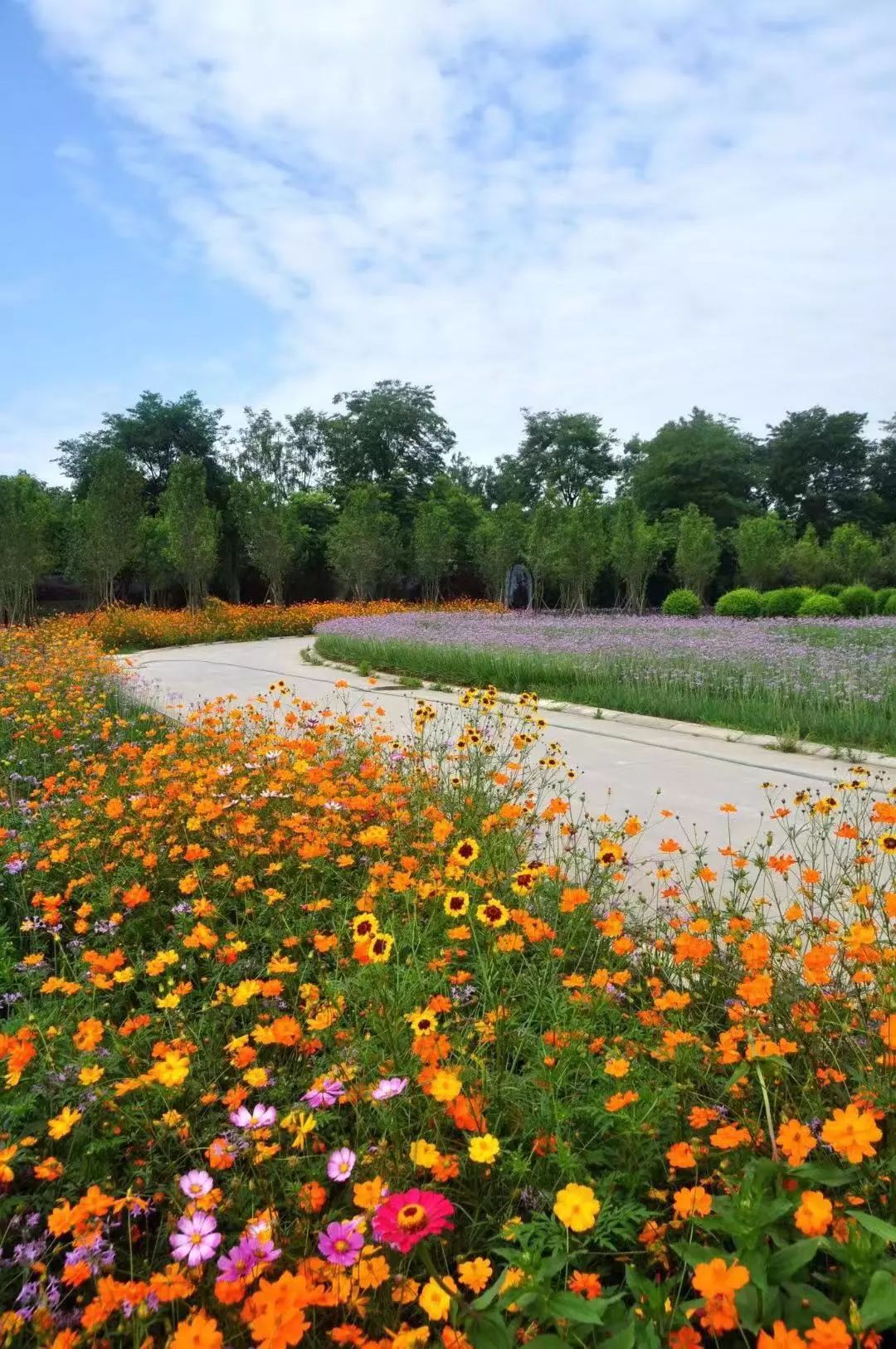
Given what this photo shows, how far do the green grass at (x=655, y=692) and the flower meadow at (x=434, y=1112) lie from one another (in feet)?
11.7

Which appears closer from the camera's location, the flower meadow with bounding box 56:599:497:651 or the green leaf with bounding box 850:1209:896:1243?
the green leaf with bounding box 850:1209:896:1243

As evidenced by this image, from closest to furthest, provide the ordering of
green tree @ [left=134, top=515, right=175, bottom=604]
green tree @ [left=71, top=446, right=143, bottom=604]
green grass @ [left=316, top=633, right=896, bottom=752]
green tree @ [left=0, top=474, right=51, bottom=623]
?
1. green grass @ [left=316, top=633, right=896, bottom=752]
2. green tree @ [left=0, top=474, right=51, bottom=623]
3. green tree @ [left=71, top=446, right=143, bottom=604]
4. green tree @ [left=134, top=515, right=175, bottom=604]

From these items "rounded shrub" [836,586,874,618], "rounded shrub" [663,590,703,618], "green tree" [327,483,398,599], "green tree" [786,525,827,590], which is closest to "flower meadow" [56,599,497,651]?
"green tree" [327,483,398,599]

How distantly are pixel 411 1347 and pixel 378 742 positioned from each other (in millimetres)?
3092

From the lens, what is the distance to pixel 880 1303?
90 centimetres

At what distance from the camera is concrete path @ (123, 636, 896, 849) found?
4.06 m

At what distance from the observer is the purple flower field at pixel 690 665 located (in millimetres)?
6562

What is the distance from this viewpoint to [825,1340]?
83 centimetres

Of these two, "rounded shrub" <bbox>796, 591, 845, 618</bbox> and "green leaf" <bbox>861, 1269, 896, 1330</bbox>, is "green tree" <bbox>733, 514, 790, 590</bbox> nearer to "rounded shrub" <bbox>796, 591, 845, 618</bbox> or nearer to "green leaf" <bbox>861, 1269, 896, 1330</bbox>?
"rounded shrub" <bbox>796, 591, 845, 618</bbox>

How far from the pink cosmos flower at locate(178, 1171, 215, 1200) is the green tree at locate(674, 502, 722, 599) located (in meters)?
27.3

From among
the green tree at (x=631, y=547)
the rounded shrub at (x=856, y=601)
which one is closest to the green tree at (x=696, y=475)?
the green tree at (x=631, y=547)

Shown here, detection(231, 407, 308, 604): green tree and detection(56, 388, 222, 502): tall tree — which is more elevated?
detection(56, 388, 222, 502): tall tree

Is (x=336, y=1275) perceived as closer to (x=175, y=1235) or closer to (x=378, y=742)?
(x=175, y=1235)

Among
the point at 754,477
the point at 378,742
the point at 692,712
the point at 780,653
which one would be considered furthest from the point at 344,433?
the point at 378,742
